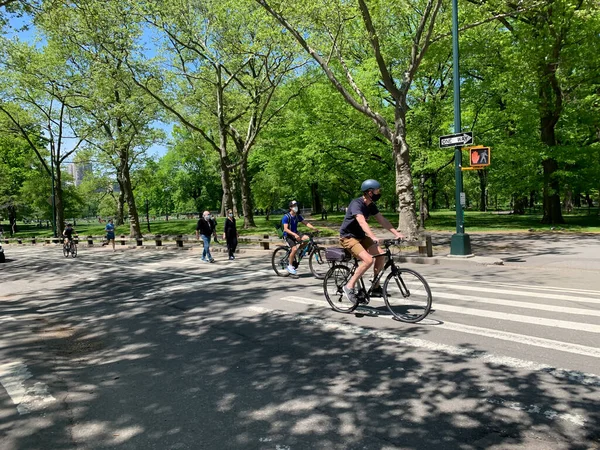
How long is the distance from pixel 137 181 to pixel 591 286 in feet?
168

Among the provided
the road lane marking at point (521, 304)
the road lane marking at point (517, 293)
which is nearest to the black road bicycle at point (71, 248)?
the road lane marking at point (517, 293)

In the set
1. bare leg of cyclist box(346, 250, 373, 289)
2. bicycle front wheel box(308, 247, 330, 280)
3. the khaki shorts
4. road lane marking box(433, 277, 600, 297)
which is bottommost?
road lane marking box(433, 277, 600, 297)

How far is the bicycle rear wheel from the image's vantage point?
7.19 m

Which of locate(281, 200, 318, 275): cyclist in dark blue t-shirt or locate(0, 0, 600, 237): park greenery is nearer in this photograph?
locate(281, 200, 318, 275): cyclist in dark blue t-shirt

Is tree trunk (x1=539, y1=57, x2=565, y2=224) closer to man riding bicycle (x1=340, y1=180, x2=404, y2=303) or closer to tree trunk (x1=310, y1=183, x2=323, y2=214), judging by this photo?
man riding bicycle (x1=340, y1=180, x2=404, y2=303)

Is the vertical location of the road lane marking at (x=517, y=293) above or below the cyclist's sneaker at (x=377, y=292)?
below

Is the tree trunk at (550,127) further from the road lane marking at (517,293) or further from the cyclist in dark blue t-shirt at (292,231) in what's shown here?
the cyclist in dark blue t-shirt at (292,231)

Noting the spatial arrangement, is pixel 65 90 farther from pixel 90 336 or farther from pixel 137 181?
pixel 90 336

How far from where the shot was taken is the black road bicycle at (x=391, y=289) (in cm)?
631

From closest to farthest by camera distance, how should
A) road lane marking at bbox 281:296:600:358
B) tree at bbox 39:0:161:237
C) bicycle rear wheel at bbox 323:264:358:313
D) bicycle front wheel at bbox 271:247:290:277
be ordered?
road lane marking at bbox 281:296:600:358
bicycle rear wheel at bbox 323:264:358:313
bicycle front wheel at bbox 271:247:290:277
tree at bbox 39:0:161:237

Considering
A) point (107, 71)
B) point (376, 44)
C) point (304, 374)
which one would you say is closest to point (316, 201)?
point (107, 71)

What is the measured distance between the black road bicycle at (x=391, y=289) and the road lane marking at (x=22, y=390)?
433cm

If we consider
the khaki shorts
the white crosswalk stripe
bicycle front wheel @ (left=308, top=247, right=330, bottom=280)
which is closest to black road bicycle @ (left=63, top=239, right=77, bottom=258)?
bicycle front wheel @ (left=308, top=247, right=330, bottom=280)

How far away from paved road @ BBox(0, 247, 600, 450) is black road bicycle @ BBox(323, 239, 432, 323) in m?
0.28
